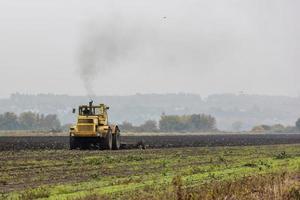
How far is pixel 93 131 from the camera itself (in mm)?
48750

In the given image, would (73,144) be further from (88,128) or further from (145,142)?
(145,142)

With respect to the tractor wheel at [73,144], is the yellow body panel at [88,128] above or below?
above

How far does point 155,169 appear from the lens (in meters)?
30.4

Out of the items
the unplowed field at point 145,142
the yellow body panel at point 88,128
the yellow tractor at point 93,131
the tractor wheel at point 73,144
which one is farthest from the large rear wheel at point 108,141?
the unplowed field at point 145,142

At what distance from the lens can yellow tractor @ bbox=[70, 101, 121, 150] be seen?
48.9 meters

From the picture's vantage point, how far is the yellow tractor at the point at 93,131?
48938 millimetres

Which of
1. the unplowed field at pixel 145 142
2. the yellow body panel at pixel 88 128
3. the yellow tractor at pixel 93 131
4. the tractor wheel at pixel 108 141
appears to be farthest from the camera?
the unplowed field at pixel 145 142

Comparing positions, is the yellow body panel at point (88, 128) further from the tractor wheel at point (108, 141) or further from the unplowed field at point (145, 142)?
the unplowed field at point (145, 142)

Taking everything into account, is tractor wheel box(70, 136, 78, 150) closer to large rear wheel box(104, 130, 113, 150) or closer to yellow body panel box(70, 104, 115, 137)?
yellow body panel box(70, 104, 115, 137)

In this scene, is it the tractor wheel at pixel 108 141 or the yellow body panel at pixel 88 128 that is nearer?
the yellow body panel at pixel 88 128

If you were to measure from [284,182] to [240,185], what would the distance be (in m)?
1.37

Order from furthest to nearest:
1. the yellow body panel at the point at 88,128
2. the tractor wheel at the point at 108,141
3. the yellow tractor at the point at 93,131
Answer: the tractor wheel at the point at 108,141 → the yellow tractor at the point at 93,131 → the yellow body panel at the point at 88,128

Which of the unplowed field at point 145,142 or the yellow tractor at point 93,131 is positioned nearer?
the yellow tractor at point 93,131

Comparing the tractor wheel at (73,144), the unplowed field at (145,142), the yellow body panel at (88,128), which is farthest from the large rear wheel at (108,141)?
the unplowed field at (145,142)
